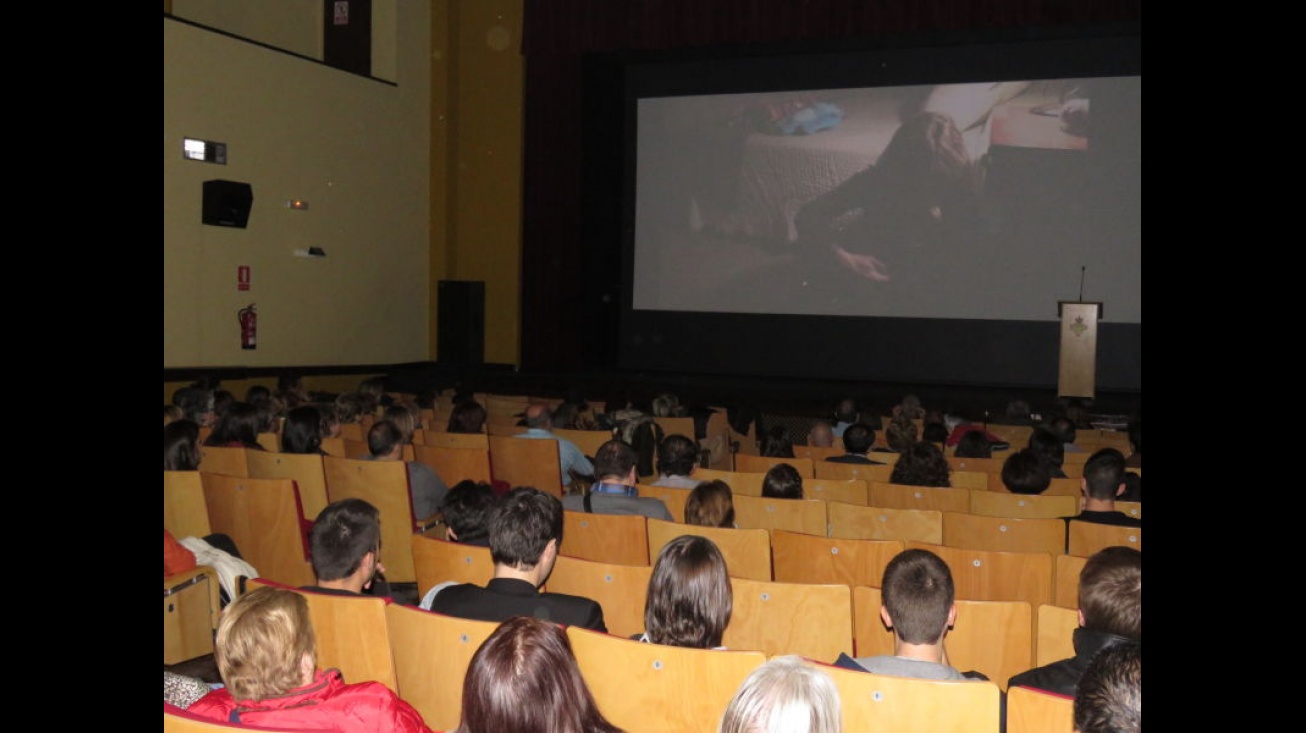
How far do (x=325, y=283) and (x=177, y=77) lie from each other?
295 cm

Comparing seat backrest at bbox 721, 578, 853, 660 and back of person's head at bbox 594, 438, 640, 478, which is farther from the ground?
back of person's head at bbox 594, 438, 640, 478

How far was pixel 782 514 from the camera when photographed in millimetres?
4738

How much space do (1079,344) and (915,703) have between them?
9.88 m

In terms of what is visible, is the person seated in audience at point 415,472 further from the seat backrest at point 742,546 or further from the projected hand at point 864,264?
the projected hand at point 864,264

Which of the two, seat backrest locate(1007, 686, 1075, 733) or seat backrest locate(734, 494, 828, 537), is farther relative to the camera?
seat backrest locate(734, 494, 828, 537)

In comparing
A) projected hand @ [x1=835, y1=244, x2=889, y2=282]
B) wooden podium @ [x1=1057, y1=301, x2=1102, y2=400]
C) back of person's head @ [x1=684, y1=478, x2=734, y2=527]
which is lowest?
back of person's head @ [x1=684, y1=478, x2=734, y2=527]

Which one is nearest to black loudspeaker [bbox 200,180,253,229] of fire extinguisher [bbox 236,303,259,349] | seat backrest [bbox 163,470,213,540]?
fire extinguisher [bbox 236,303,259,349]

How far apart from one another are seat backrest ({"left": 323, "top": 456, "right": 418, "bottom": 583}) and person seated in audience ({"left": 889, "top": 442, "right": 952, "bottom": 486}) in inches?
90.9

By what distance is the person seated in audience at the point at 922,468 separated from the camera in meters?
5.48

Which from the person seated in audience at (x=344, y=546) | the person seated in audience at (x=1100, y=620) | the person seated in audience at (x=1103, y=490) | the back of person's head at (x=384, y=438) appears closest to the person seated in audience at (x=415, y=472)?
the back of person's head at (x=384, y=438)

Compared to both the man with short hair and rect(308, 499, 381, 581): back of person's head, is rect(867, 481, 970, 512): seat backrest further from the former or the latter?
rect(308, 499, 381, 581): back of person's head

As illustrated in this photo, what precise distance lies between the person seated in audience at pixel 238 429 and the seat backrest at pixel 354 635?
11.3 feet

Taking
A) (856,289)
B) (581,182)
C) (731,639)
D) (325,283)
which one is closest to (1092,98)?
(856,289)

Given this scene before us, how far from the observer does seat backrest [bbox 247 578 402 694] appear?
2.64 metres
